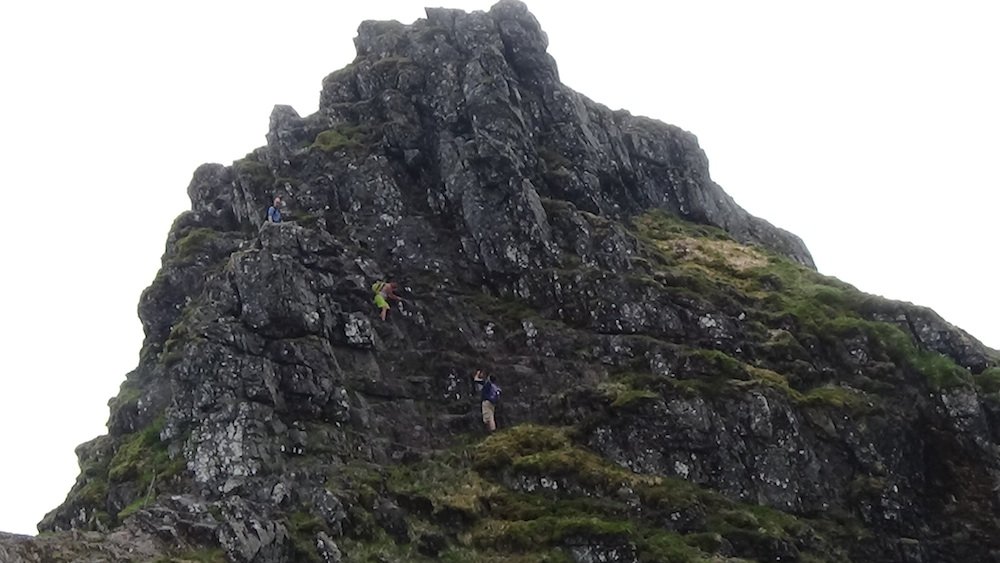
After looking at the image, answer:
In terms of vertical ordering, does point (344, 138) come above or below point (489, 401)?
above

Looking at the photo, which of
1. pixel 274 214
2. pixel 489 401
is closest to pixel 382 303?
pixel 489 401

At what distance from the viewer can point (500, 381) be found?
40469 millimetres

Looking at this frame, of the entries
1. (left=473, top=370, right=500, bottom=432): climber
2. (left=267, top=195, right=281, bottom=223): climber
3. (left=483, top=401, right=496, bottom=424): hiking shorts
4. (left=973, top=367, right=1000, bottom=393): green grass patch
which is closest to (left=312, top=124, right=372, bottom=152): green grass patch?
(left=267, top=195, right=281, bottom=223): climber

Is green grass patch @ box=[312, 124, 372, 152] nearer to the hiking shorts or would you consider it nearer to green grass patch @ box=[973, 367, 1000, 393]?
the hiking shorts

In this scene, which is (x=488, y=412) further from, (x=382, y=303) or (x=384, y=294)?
(x=384, y=294)

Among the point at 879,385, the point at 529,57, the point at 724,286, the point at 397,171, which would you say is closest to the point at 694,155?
the point at 529,57

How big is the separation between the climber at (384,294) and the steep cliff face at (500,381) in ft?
2.56

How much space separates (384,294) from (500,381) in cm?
742

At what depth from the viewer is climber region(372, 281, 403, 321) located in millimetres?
41281

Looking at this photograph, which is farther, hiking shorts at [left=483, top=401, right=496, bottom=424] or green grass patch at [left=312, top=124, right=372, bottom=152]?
green grass patch at [left=312, top=124, right=372, bottom=152]

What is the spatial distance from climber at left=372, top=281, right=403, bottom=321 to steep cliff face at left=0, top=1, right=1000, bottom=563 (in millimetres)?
779

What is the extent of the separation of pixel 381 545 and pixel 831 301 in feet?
91.3

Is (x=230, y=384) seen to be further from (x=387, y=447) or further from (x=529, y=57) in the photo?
(x=529, y=57)

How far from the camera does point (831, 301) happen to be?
4488 centimetres
